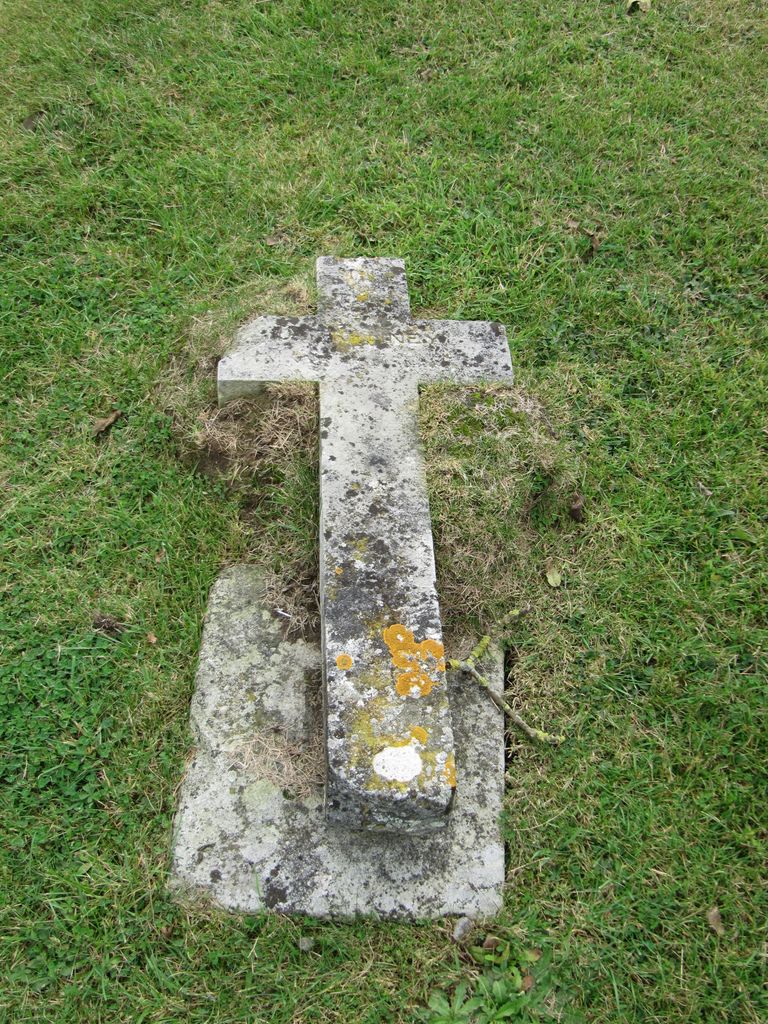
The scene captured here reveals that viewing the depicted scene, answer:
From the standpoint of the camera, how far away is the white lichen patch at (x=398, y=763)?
213cm

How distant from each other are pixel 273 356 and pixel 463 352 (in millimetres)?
703

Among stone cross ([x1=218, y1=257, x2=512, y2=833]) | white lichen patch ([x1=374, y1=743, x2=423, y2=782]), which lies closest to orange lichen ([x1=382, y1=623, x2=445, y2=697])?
stone cross ([x1=218, y1=257, x2=512, y2=833])

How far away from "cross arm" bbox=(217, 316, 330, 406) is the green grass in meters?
0.32

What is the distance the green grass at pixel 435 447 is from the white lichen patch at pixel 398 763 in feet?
1.73

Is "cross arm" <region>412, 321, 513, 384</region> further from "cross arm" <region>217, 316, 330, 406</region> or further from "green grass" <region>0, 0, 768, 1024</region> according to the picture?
"cross arm" <region>217, 316, 330, 406</region>

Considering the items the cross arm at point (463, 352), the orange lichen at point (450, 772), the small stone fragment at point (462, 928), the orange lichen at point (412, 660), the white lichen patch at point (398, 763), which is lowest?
the small stone fragment at point (462, 928)

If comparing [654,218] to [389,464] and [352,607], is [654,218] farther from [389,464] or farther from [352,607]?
[352,607]

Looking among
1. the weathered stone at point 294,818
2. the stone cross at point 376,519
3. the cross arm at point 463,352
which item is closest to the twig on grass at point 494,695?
the weathered stone at point 294,818

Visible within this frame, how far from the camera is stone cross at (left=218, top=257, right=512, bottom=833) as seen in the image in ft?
7.10

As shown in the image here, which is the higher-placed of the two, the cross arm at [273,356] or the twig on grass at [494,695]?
the cross arm at [273,356]

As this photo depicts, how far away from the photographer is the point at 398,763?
215cm

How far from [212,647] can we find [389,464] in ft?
2.80

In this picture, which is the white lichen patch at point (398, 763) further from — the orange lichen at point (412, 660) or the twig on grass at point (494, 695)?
the twig on grass at point (494, 695)

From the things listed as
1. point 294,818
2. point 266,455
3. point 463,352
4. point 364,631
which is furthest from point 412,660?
point 463,352
